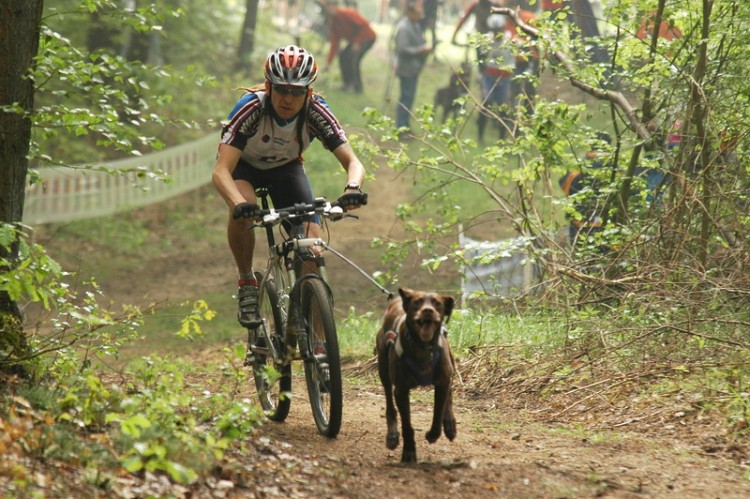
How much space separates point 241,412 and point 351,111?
74.2 ft

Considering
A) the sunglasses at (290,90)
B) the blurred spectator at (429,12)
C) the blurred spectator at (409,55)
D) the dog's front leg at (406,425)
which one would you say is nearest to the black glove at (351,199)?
the sunglasses at (290,90)

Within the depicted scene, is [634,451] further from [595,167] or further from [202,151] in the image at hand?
[202,151]

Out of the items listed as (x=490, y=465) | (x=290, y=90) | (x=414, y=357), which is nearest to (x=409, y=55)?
(x=290, y=90)

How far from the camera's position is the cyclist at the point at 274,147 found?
6.43m

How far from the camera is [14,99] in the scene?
652 centimetres

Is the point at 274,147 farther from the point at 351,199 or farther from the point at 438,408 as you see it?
the point at 438,408

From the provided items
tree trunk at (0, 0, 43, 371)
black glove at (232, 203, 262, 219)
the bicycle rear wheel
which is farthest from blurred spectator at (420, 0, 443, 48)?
black glove at (232, 203, 262, 219)

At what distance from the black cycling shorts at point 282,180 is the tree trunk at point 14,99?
1380mm

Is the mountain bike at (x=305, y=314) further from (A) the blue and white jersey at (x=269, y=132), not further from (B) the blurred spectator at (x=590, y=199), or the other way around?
(B) the blurred spectator at (x=590, y=199)

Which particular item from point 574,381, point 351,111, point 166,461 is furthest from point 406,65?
point 166,461

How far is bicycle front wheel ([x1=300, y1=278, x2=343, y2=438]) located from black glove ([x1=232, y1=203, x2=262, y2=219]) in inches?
20.1

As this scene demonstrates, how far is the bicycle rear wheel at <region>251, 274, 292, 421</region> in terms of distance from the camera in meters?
6.68

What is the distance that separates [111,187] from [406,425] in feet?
50.8

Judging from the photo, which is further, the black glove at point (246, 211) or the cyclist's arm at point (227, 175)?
the cyclist's arm at point (227, 175)
